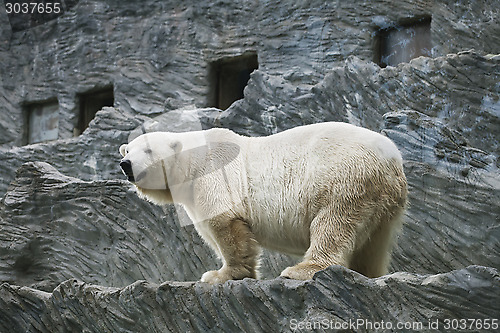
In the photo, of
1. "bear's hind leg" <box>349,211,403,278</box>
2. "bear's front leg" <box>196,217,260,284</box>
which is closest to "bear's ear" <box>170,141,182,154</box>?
"bear's front leg" <box>196,217,260,284</box>

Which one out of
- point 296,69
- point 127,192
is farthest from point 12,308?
point 296,69

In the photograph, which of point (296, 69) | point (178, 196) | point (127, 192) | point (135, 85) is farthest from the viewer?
point (135, 85)

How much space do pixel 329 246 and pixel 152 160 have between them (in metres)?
Result: 1.34

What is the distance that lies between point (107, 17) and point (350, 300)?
9990mm

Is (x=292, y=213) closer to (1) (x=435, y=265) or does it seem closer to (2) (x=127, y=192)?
(1) (x=435, y=265)

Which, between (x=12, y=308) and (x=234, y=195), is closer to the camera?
(x=234, y=195)

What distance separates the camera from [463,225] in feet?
19.3

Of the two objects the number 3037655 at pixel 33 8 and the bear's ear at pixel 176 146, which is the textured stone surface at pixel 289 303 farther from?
the number 3037655 at pixel 33 8

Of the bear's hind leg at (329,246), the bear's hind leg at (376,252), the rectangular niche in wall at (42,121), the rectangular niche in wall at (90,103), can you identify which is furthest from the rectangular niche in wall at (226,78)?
the bear's hind leg at (329,246)

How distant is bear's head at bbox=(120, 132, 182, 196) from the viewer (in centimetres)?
474

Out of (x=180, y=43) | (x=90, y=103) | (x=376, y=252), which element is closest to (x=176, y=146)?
(x=376, y=252)

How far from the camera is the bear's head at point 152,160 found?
4.74m

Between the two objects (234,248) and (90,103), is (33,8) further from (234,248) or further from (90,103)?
(234,248)

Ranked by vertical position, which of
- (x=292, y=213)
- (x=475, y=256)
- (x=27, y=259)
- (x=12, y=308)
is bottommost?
(x=27, y=259)
